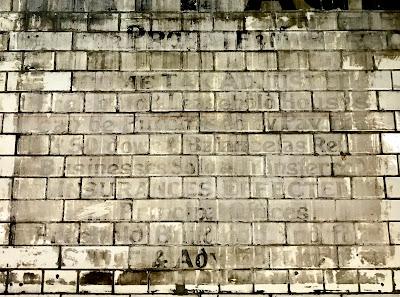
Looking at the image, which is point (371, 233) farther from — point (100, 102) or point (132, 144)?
point (100, 102)

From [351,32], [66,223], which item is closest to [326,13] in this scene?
[351,32]

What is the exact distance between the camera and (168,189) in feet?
19.5

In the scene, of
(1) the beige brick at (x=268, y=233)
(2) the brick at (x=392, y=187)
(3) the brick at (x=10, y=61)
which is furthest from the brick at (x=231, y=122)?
(3) the brick at (x=10, y=61)

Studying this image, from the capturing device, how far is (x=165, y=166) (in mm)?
6000

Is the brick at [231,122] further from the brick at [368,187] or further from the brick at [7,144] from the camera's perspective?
the brick at [7,144]

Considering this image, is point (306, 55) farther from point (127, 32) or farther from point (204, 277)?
point (204, 277)

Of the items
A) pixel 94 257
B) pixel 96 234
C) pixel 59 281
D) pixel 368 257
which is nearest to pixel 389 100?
pixel 368 257

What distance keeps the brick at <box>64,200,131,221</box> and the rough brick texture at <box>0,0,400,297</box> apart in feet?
0.04

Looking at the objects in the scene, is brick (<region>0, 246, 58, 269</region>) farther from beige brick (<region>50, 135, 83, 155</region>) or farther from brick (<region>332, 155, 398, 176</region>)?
brick (<region>332, 155, 398, 176</region>)

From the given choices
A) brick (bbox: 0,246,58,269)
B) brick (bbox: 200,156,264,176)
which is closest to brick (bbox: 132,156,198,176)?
brick (bbox: 200,156,264,176)

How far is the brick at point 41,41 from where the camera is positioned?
20.9ft

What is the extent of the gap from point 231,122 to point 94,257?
2083mm

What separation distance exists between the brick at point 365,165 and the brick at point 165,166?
158cm

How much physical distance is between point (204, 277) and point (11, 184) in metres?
2.32
